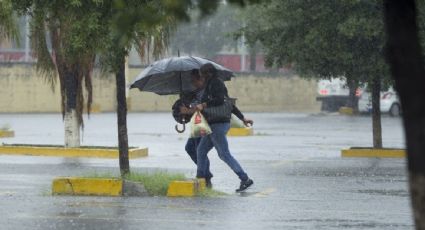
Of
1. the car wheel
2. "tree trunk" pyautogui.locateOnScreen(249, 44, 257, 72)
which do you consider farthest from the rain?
"tree trunk" pyautogui.locateOnScreen(249, 44, 257, 72)

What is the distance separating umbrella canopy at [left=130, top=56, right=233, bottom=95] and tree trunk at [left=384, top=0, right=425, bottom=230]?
11.2 metres

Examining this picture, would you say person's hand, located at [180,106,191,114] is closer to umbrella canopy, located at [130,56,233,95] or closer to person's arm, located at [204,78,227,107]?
person's arm, located at [204,78,227,107]

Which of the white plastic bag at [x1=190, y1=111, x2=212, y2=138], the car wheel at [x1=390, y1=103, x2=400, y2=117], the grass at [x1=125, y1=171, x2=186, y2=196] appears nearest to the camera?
the grass at [x1=125, y1=171, x2=186, y2=196]

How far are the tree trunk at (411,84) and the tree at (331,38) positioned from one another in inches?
619

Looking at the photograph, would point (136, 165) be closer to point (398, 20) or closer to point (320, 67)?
point (320, 67)

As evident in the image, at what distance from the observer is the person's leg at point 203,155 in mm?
15039

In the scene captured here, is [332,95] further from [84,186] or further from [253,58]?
[84,186]

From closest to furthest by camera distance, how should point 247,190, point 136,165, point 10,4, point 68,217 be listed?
point 68,217 < point 10,4 < point 247,190 < point 136,165

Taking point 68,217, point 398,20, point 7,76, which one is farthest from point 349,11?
point 7,76

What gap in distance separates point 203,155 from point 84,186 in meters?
1.80

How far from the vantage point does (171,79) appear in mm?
17250

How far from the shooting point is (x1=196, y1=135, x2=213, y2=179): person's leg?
592 inches

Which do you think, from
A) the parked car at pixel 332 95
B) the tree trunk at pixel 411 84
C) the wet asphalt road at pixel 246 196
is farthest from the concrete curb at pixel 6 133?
the parked car at pixel 332 95

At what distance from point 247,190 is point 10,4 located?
4113mm
